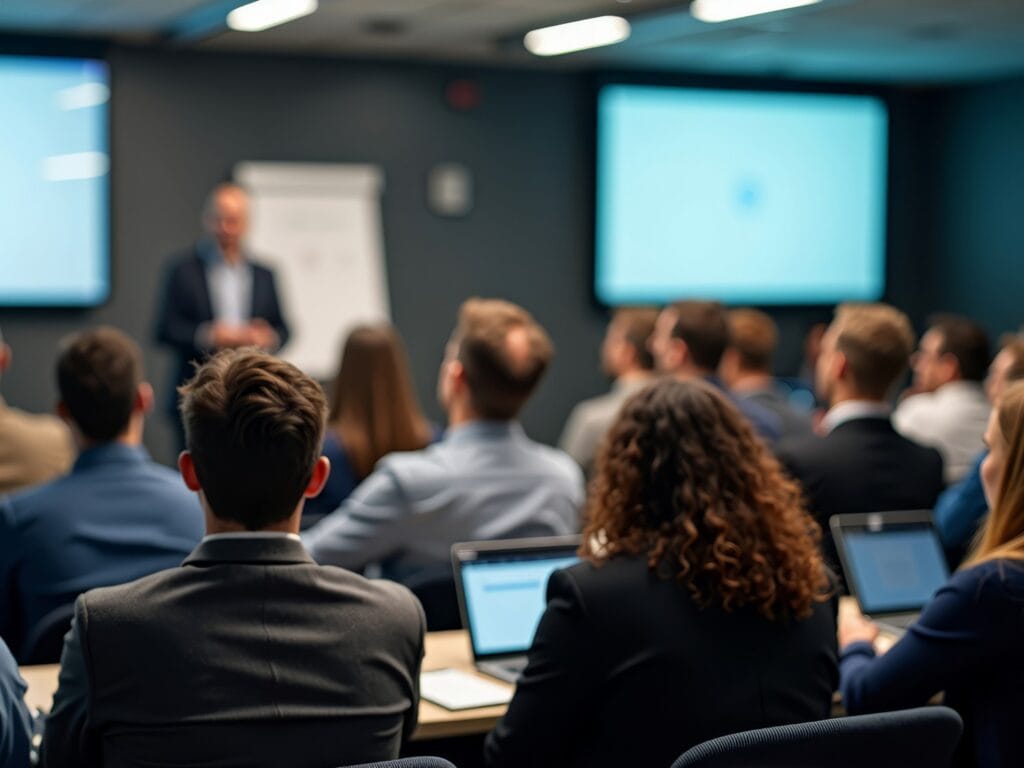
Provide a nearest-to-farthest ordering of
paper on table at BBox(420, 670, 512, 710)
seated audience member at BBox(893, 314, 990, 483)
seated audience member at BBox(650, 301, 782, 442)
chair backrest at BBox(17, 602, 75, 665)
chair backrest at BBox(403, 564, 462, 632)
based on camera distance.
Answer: paper on table at BBox(420, 670, 512, 710) < chair backrest at BBox(17, 602, 75, 665) < chair backrest at BBox(403, 564, 462, 632) < seated audience member at BBox(650, 301, 782, 442) < seated audience member at BBox(893, 314, 990, 483)

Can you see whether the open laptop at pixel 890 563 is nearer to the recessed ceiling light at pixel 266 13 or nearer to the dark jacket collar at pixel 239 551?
the dark jacket collar at pixel 239 551

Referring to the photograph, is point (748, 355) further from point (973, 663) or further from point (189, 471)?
point (189, 471)

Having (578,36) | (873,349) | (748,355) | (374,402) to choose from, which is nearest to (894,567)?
(873,349)

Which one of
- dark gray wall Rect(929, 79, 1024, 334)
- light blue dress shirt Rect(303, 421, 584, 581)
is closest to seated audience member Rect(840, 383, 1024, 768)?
light blue dress shirt Rect(303, 421, 584, 581)

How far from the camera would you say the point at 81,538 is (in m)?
2.75

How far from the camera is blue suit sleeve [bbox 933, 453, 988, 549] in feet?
12.1

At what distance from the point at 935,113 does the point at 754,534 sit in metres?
8.38

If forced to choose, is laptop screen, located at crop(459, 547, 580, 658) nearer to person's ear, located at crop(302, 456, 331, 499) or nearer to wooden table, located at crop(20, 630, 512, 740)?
wooden table, located at crop(20, 630, 512, 740)

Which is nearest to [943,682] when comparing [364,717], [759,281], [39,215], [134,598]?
[364,717]

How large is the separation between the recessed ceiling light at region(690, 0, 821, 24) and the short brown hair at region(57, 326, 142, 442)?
12.8 feet

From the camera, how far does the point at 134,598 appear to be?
1783 millimetres

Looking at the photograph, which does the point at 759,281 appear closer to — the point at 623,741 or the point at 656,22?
the point at 656,22

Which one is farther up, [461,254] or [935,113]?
[935,113]

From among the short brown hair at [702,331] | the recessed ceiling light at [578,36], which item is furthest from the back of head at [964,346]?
the recessed ceiling light at [578,36]
